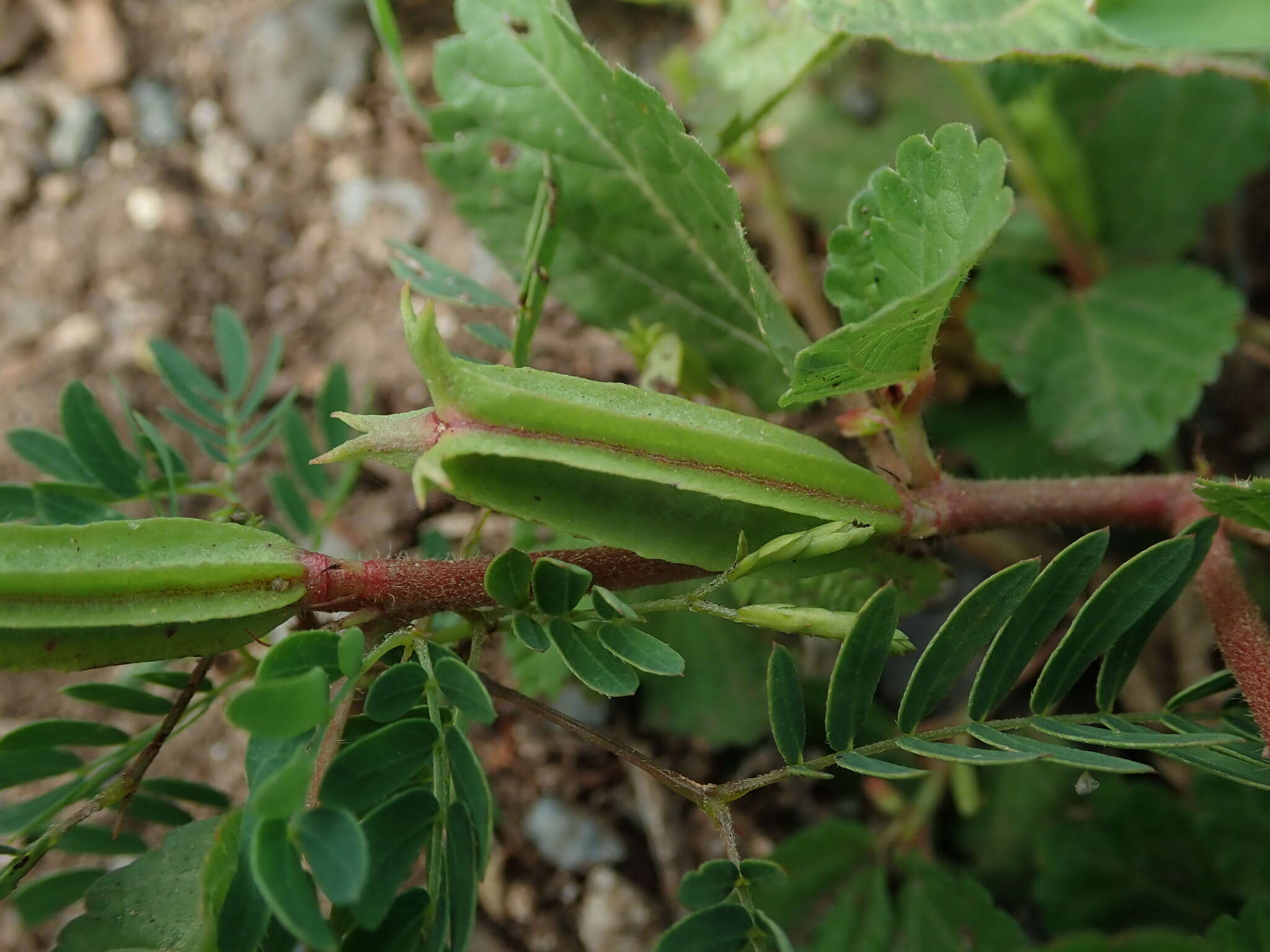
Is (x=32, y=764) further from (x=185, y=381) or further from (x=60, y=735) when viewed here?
(x=185, y=381)

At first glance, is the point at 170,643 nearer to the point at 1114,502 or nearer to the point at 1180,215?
the point at 1114,502

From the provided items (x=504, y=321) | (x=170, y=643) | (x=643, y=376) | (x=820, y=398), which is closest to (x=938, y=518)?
(x=820, y=398)

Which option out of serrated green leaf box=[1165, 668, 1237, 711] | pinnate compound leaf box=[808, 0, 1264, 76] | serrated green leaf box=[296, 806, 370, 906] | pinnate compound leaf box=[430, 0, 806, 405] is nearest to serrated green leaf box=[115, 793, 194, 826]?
serrated green leaf box=[296, 806, 370, 906]

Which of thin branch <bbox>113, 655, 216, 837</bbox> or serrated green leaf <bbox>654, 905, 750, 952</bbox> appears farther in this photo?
thin branch <bbox>113, 655, 216, 837</bbox>

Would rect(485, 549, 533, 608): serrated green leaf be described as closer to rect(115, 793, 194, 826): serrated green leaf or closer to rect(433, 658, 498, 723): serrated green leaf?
rect(433, 658, 498, 723): serrated green leaf

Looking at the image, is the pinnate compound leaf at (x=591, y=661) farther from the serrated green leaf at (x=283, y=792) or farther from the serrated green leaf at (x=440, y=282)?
the serrated green leaf at (x=440, y=282)

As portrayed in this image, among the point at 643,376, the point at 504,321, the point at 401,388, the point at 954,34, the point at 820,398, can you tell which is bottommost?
the point at 401,388
